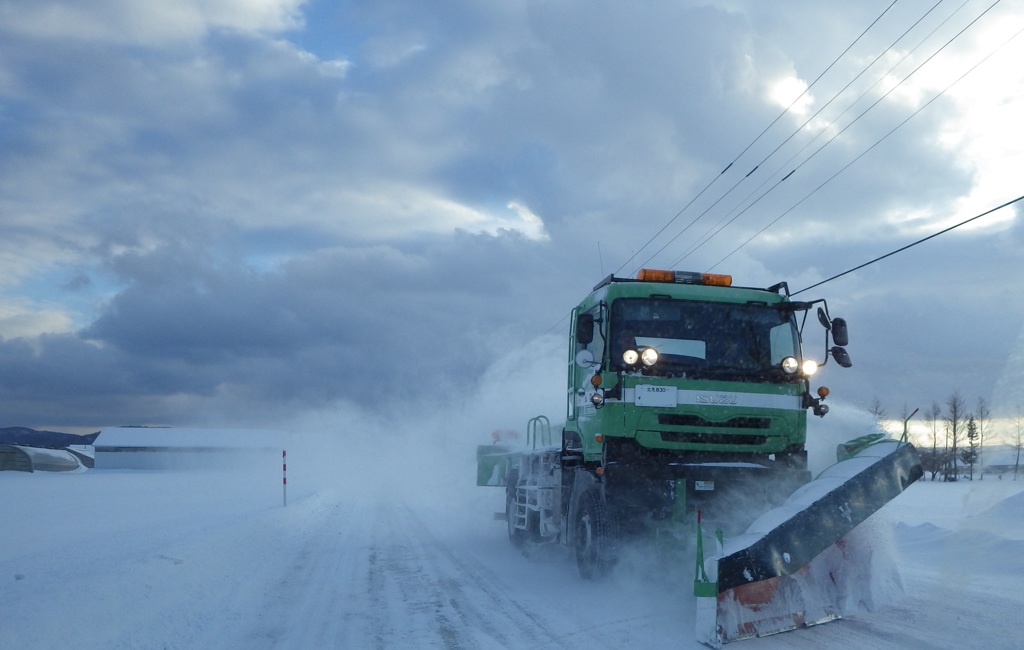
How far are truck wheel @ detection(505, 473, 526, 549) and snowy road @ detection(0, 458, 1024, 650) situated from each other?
342mm

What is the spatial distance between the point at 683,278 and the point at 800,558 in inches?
160

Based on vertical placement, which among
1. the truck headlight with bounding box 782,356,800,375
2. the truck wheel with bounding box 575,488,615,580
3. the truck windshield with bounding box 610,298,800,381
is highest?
the truck windshield with bounding box 610,298,800,381

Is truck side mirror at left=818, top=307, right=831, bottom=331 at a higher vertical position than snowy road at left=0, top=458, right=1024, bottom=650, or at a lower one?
higher

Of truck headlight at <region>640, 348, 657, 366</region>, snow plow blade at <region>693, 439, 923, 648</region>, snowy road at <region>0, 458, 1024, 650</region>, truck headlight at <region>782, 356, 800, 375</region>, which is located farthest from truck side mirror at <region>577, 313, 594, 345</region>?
snow plow blade at <region>693, 439, 923, 648</region>

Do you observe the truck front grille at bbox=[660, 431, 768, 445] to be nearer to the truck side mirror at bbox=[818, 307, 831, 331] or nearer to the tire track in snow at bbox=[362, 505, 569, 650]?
the truck side mirror at bbox=[818, 307, 831, 331]

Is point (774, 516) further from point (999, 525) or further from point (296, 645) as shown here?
point (999, 525)

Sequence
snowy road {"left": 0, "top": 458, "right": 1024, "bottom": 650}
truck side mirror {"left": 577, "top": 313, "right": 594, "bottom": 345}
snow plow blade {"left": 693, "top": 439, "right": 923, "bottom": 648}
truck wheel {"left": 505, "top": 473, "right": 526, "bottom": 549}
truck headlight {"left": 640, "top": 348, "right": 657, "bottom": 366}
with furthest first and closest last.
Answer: truck wheel {"left": 505, "top": 473, "right": 526, "bottom": 549}
truck side mirror {"left": 577, "top": 313, "right": 594, "bottom": 345}
truck headlight {"left": 640, "top": 348, "right": 657, "bottom": 366}
snowy road {"left": 0, "top": 458, "right": 1024, "bottom": 650}
snow plow blade {"left": 693, "top": 439, "right": 923, "bottom": 648}

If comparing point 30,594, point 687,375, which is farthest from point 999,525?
point 30,594

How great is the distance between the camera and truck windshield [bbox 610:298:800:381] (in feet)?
29.4

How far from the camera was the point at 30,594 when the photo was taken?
8.58 meters

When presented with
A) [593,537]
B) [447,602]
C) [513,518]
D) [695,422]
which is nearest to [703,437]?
[695,422]

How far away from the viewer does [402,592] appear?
939 cm

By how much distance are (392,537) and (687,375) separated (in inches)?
338

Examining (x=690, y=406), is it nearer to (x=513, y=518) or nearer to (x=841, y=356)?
(x=841, y=356)
